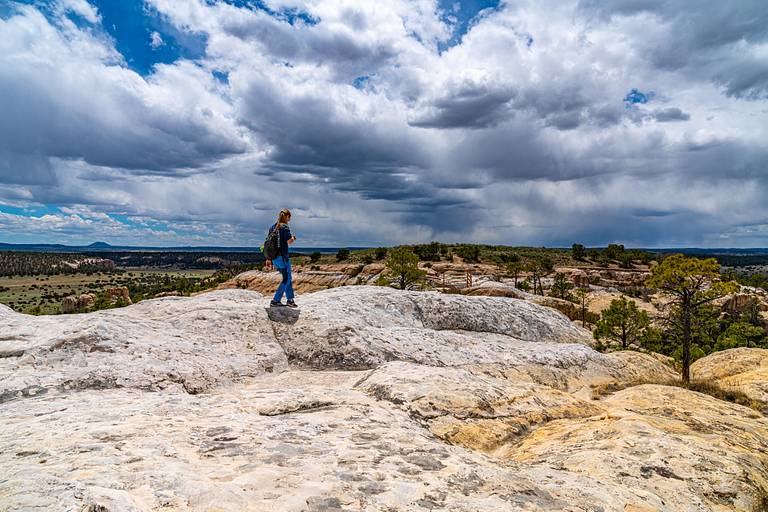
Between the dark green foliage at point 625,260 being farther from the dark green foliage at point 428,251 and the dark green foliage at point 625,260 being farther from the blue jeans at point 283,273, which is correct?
the blue jeans at point 283,273

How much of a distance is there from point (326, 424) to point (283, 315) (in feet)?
24.4

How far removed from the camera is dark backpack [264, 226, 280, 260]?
1455cm

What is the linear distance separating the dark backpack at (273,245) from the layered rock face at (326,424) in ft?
6.26

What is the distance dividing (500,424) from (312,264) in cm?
10350

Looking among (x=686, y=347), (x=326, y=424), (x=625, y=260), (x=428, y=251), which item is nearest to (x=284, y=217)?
(x=326, y=424)

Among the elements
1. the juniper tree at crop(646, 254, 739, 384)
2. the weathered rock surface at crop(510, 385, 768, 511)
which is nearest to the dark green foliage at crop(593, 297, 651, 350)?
the juniper tree at crop(646, 254, 739, 384)

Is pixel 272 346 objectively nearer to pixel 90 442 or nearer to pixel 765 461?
pixel 90 442

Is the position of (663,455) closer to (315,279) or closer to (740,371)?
(740,371)

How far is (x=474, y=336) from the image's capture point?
658 inches

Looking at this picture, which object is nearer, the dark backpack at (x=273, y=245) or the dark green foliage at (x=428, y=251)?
the dark backpack at (x=273, y=245)

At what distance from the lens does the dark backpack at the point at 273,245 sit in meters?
14.5

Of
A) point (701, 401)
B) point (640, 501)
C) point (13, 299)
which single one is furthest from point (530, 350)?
point (13, 299)

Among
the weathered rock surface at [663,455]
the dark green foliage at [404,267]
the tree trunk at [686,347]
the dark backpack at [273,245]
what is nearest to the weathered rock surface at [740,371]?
the tree trunk at [686,347]

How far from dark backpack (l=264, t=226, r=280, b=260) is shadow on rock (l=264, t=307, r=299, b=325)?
1781mm
